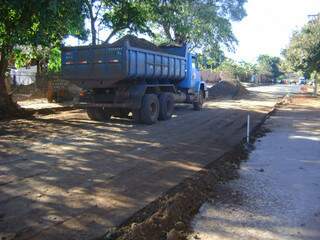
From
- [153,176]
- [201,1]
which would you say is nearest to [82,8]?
[153,176]

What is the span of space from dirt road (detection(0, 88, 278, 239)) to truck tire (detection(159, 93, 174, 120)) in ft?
4.96

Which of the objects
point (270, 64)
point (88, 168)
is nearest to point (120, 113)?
point (88, 168)

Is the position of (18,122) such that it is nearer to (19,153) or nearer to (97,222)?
(19,153)

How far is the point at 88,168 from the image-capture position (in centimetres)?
882

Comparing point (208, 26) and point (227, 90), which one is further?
point (227, 90)

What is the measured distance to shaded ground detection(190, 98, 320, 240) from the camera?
5.96m

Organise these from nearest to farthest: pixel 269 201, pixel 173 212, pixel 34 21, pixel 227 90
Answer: pixel 173 212 < pixel 269 201 < pixel 34 21 < pixel 227 90

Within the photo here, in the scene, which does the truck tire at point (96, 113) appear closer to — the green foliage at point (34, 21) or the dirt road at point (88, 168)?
the dirt road at point (88, 168)

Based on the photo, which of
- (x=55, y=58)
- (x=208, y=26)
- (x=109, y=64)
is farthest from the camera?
(x=208, y=26)

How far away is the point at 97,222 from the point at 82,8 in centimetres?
1124

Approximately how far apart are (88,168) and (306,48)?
3387 cm

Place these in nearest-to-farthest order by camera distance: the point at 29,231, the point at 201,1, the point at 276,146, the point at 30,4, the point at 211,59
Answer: the point at 29,231
the point at 276,146
the point at 30,4
the point at 201,1
the point at 211,59

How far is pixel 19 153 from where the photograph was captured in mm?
10023

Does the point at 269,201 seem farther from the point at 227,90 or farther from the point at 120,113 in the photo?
the point at 227,90
